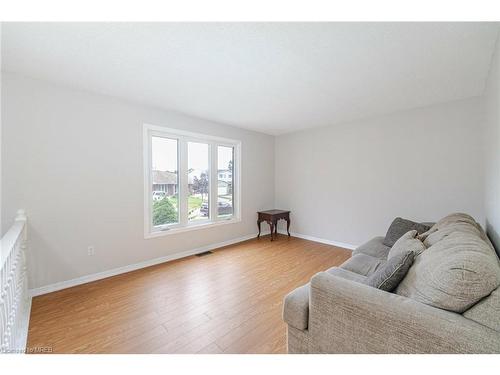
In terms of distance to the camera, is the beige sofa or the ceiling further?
the ceiling

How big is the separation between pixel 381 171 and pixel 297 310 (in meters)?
3.23

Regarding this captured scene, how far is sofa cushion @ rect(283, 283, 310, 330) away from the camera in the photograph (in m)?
1.39

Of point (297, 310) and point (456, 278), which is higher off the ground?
point (456, 278)

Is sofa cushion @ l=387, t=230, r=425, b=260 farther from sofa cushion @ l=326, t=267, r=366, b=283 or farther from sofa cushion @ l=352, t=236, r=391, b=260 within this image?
sofa cushion @ l=352, t=236, r=391, b=260

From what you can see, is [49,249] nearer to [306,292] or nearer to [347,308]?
[306,292]

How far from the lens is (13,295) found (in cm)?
165

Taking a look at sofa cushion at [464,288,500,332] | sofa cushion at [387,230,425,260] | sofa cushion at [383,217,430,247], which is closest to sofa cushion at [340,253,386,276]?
sofa cushion at [387,230,425,260]

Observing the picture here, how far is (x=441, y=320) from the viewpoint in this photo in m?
0.98

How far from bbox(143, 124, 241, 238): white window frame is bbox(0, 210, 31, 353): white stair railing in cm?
130

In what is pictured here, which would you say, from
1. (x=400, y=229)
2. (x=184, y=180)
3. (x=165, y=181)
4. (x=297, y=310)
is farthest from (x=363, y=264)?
(x=165, y=181)

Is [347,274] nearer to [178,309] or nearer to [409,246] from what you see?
[409,246]

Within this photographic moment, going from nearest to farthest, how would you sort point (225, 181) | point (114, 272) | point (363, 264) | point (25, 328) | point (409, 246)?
point (409, 246) < point (25, 328) < point (363, 264) < point (114, 272) < point (225, 181)

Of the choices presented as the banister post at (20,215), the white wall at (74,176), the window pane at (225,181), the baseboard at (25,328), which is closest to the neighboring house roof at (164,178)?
the white wall at (74,176)
